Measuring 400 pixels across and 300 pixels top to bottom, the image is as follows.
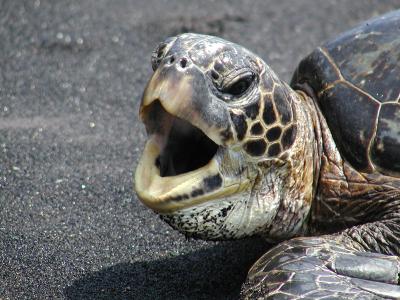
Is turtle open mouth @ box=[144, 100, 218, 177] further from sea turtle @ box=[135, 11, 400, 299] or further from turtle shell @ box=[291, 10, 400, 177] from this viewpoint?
turtle shell @ box=[291, 10, 400, 177]

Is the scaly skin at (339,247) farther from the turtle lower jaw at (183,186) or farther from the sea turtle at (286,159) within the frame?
the turtle lower jaw at (183,186)

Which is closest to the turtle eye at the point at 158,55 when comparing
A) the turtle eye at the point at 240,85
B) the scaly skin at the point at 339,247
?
the turtle eye at the point at 240,85

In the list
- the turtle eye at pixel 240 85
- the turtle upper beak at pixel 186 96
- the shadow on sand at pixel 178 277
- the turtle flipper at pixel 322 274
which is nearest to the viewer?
the turtle flipper at pixel 322 274

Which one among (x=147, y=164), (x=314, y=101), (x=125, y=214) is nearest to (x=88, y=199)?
(x=125, y=214)

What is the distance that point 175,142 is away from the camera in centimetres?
273

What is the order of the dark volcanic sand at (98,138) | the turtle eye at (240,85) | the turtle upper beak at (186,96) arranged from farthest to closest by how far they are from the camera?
1. the dark volcanic sand at (98,138)
2. the turtle eye at (240,85)
3. the turtle upper beak at (186,96)

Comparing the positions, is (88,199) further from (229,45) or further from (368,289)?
(368,289)

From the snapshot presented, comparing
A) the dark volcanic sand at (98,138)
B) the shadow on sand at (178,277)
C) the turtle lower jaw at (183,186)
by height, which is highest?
the turtle lower jaw at (183,186)

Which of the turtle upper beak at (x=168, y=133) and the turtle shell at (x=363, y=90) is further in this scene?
the turtle shell at (x=363, y=90)

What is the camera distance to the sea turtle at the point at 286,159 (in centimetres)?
250

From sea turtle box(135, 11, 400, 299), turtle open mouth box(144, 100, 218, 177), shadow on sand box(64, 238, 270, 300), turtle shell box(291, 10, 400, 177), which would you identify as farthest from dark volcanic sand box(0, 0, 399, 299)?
turtle shell box(291, 10, 400, 177)

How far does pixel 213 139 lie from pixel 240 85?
0.77 feet

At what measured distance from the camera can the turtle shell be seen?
2.79 metres

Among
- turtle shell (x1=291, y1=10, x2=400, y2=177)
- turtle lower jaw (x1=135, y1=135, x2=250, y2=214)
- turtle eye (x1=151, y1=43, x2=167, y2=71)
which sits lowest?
turtle lower jaw (x1=135, y1=135, x2=250, y2=214)
